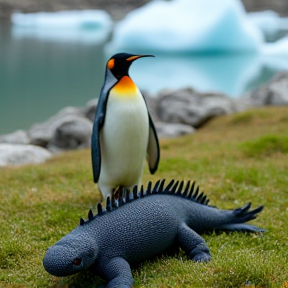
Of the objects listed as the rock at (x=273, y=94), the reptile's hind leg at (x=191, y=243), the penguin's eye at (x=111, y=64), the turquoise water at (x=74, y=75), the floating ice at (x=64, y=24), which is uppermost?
the penguin's eye at (x=111, y=64)

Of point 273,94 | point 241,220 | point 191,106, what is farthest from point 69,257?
point 273,94

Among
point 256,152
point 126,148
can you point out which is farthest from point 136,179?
point 256,152

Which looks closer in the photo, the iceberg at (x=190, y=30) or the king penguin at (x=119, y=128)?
the king penguin at (x=119, y=128)

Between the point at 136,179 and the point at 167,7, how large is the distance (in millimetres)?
34009

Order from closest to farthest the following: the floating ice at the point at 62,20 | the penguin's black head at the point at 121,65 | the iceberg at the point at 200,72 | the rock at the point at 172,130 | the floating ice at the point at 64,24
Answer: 1. the penguin's black head at the point at 121,65
2. the rock at the point at 172,130
3. the iceberg at the point at 200,72
4. the floating ice at the point at 64,24
5. the floating ice at the point at 62,20

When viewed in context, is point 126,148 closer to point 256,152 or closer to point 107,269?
point 107,269

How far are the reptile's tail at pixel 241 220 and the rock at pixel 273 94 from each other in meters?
13.3

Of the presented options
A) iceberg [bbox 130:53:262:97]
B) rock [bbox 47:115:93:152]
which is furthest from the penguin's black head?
iceberg [bbox 130:53:262:97]

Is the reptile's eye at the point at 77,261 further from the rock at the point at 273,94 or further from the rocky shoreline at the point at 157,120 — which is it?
the rock at the point at 273,94

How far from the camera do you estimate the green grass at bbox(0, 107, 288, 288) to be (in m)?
4.29

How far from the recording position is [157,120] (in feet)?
58.7

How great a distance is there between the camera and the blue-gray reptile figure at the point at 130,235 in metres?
4.09

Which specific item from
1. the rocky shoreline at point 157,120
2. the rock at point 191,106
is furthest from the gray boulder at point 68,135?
the rock at point 191,106

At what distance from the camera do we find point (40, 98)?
26.0m
